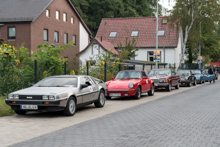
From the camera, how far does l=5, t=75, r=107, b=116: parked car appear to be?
34.0ft

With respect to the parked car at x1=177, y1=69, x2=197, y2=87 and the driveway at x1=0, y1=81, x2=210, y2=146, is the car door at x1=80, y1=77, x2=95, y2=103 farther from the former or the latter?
the parked car at x1=177, y1=69, x2=197, y2=87

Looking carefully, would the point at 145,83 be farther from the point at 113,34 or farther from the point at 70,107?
the point at 113,34

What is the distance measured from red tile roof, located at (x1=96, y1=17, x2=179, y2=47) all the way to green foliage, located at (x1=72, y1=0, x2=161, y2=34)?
15.2 ft

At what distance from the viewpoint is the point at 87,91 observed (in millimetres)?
12164

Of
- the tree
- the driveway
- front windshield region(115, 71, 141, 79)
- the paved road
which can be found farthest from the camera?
the tree

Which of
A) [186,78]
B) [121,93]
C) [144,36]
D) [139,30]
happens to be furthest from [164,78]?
[139,30]

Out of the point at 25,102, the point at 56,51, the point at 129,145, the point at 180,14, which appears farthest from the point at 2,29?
the point at 129,145

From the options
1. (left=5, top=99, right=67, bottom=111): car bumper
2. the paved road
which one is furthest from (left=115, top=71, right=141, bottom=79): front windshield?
(left=5, top=99, right=67, bottom=111): car bumper

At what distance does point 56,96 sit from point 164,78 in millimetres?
13428

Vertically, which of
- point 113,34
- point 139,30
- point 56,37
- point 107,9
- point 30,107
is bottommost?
point 30,107

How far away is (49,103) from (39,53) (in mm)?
6176

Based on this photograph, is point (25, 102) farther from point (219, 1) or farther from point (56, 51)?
point (219, 1)

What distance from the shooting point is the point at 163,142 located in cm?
687

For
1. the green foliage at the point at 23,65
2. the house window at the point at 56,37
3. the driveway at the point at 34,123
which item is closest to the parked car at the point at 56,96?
the driveway at the point at 34,123
